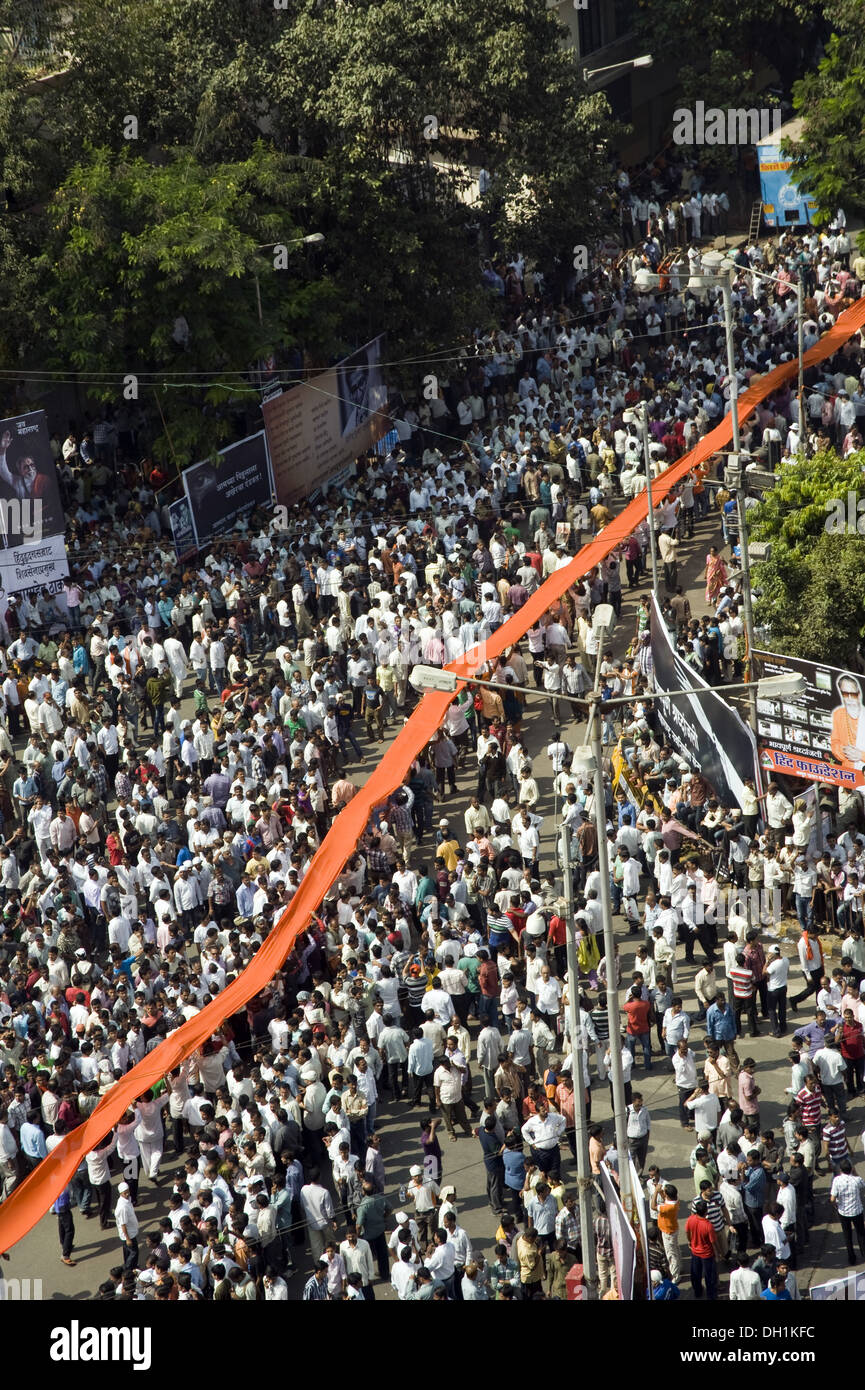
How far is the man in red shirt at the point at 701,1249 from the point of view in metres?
16.5

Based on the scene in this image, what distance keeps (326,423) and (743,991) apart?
1775 centimetres

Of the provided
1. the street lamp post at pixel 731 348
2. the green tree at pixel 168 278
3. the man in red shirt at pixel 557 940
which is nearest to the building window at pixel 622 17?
the green tree at pixel 168 278

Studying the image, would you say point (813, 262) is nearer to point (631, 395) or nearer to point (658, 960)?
point (631, 395)

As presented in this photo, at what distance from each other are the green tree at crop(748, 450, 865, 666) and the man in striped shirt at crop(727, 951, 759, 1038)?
237 inches

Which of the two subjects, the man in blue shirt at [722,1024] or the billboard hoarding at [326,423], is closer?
the man in blue shirt at [722,1024]

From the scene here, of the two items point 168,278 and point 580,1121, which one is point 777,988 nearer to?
point 580,1121

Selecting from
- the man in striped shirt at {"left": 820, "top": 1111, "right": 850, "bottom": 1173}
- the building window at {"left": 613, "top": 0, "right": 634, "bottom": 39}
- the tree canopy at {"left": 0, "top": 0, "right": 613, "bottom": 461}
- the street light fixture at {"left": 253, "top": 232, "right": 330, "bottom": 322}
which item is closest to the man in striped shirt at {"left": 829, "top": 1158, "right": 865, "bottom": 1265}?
the man in striped shirt at {"left": 820, "top": 1111, "right": 850, "bottom": 1173}

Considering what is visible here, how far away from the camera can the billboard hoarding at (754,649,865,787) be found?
21.4m

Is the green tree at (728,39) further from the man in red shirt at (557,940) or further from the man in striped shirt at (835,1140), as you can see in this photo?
the man in striped shirt at (835,1140)

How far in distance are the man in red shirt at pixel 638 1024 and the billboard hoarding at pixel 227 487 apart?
48.6 feet

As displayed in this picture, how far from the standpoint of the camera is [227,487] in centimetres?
3288

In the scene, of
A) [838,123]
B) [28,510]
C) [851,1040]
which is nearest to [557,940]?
[851,1040]

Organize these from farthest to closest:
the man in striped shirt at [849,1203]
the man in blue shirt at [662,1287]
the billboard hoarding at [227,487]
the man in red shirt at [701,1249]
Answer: the billboard hoarding at [227,487] < the man in striped shirt at [849,1203] < the man in red shirt at [701,1249] < the man in blue shirt at [662,1287]
